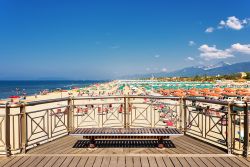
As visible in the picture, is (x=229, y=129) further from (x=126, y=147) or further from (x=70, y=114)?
(x=70, y=114)

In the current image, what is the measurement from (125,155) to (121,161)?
373 mm

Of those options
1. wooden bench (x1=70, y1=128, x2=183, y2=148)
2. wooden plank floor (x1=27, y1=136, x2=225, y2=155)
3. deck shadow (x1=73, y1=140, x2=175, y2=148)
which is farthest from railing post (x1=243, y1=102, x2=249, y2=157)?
deck shadow (x1=73, y1=140, x2=175, y2=148)

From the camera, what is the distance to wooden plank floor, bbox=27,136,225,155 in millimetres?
5469

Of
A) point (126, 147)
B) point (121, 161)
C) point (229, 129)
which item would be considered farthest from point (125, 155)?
point (229, 129)

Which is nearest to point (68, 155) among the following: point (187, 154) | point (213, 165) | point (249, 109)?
point (187, 154)

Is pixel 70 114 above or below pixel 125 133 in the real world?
above

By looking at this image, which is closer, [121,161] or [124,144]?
[121,161]

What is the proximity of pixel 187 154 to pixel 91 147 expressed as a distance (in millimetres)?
2292

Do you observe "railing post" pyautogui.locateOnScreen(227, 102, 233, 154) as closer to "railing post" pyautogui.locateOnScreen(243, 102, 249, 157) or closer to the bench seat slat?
"railing post" pyautogui.locateOnScreen(243, 102, 249, 157)

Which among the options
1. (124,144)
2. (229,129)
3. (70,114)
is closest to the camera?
(229,129)

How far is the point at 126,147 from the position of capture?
5816 millimetres

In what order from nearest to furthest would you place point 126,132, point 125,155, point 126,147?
point 125,155 < point 126,132 < point 126,147

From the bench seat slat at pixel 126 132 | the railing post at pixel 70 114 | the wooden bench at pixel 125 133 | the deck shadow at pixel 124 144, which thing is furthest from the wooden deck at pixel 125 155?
the railing post at pixel 70 114

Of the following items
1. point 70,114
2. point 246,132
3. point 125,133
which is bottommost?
point 125,133
